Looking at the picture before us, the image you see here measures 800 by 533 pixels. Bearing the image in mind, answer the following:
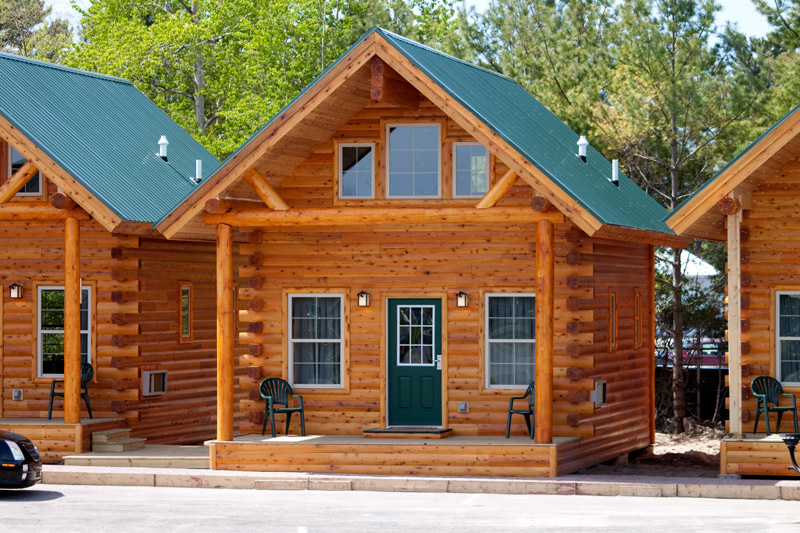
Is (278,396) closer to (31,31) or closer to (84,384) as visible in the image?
(84,384)

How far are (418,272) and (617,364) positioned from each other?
4121mm

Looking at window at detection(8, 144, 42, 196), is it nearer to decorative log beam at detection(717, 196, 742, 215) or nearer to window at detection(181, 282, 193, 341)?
window at detection(181, 282, 193, 341)

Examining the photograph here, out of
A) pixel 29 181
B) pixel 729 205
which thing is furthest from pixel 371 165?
pixel 29 181

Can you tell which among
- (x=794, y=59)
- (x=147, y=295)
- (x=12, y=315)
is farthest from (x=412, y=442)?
(x=794, y=59)

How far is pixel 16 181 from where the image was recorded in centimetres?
2109

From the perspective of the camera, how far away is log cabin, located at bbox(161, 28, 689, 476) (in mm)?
19922

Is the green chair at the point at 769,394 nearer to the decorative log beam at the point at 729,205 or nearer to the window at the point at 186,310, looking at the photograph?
the decorative log beam at the point at 729,205

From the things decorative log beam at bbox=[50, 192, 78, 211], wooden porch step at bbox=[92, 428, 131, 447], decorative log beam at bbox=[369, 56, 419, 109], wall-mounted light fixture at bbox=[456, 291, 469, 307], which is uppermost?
decorative log beam at bbox=[369, 56, 419, 109]

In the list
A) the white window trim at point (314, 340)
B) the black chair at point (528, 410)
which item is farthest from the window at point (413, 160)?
the black chair at point (528, 410)

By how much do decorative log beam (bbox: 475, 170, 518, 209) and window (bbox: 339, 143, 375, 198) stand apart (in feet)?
9.06

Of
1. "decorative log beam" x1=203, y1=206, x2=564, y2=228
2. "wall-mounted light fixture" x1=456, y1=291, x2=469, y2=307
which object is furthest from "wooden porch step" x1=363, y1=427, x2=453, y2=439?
"decorative log beam" x1=203, y1=206, x2=564, y2=228

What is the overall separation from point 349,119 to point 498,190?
11.3ft

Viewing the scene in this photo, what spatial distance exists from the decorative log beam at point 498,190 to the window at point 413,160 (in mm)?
2027

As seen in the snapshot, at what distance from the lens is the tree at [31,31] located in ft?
164
